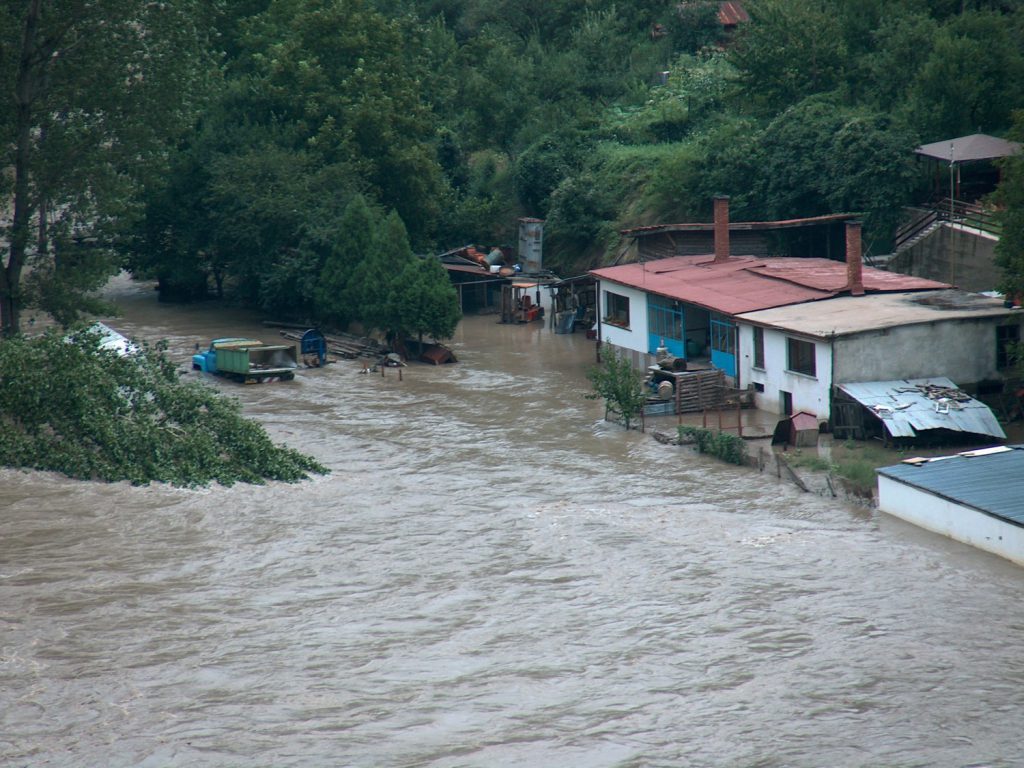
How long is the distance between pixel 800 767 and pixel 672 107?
4300 cm

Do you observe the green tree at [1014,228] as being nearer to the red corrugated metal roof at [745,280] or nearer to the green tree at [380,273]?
the red corrugated metal roof at [745,280]

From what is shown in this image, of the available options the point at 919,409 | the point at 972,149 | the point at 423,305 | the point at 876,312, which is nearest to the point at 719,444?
the point at 919,409

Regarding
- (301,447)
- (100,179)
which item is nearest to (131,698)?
(301,447)

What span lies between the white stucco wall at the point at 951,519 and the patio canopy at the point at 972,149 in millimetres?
18445

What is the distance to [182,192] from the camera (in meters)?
48.7

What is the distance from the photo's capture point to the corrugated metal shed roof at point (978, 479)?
22.0 metres

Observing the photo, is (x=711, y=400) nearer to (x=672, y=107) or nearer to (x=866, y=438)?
(x=866, y=438)

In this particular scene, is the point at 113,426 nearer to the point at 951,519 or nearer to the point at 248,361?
the point at 248,361

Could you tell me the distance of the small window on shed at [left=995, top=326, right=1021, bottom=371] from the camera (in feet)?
100

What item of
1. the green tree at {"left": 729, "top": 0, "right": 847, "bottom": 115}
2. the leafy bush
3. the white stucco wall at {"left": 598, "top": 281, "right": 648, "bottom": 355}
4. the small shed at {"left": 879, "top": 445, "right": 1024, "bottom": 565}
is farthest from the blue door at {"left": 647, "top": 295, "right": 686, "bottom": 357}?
the green tree at {"left": 729, "top": 0, "right": 847, "bottom": 115}

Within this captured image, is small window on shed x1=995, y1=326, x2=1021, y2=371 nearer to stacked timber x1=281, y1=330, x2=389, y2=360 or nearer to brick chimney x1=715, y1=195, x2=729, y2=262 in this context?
Result: brick chimney x1=715, y1=195, x2=729, y2=262

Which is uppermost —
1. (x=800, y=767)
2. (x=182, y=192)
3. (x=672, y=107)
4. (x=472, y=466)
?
Result: (x=672, y=107)

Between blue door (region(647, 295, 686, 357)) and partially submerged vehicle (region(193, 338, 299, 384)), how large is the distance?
10.5 metres

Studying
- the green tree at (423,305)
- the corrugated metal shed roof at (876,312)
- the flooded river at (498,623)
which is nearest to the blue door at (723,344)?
the corrugated metal shed roof at (876,312)
